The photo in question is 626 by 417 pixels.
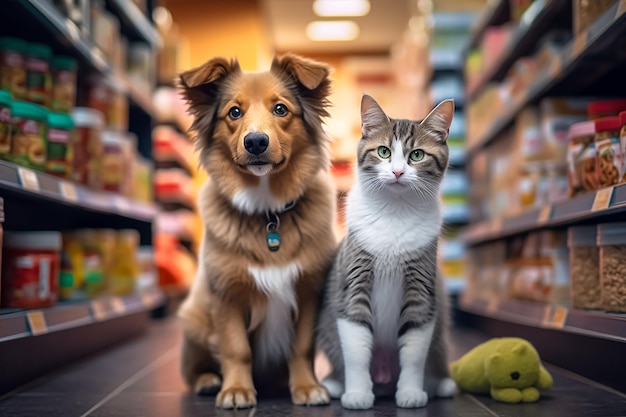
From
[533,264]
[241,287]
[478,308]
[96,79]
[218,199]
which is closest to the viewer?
[241,287]

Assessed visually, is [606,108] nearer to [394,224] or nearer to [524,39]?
[394,224]

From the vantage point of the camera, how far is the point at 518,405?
225cm

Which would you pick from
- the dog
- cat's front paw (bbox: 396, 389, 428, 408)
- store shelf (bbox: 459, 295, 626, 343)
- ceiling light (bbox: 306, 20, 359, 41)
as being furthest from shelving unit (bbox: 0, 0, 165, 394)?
ceiling light (bbox: 306, 20, 359, 41)

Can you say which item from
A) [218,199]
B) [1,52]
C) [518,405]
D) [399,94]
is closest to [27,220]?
[1,52]

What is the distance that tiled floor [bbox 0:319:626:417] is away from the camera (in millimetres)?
2111

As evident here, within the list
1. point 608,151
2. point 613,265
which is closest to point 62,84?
point 608,151

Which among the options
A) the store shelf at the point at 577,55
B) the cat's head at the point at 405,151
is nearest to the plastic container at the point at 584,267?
the store shelf at the point at 577,55

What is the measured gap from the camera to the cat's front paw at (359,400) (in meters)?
2.11

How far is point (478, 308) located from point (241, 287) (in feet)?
8.25

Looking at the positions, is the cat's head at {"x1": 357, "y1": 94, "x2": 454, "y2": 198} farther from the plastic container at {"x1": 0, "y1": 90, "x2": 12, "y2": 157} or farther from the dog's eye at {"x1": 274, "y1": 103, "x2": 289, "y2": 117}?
the plastic container at {"x1": 0, "y1": 90, "x2": 12, "y2": 157}

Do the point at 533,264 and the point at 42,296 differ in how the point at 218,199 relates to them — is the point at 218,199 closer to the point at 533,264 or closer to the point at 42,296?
the point at 42,296

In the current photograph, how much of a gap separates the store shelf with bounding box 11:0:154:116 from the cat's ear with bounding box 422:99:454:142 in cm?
160

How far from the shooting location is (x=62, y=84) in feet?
10.5

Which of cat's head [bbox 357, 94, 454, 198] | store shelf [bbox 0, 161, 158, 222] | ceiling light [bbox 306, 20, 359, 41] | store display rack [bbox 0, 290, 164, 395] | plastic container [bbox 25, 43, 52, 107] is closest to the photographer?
cat's head [bbox 357, 94, 454, 198]
